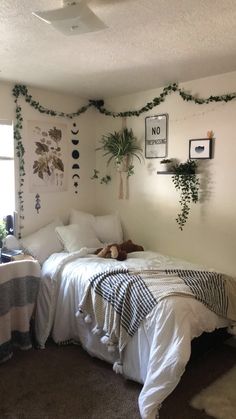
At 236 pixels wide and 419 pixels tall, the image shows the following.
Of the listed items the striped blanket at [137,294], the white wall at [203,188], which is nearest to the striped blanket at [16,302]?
the striped blanket at [137,294]

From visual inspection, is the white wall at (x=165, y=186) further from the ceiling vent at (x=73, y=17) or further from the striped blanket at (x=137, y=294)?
the ceiling vent at (x=73, y=17)

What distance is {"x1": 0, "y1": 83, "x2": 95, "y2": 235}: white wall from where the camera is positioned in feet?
12.2

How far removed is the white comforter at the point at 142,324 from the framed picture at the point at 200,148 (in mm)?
1034

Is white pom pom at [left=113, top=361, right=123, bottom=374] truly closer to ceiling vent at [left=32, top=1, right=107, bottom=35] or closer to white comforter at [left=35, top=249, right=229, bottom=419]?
white comforter at [left=35, top=249, right=229, bottom=419]

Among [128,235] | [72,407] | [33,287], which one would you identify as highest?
[128,235]

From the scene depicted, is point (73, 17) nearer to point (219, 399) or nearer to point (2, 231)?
point (2, 231)

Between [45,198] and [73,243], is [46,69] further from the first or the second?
[73,243]

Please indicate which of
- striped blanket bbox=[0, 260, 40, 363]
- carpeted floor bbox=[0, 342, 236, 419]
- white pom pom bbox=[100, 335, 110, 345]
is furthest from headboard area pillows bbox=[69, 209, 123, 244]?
white pom pom bbox=[100, 335, 110, 345]

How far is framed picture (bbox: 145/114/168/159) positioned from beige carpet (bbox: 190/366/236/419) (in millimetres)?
2200

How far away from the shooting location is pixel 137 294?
2625 millimetres

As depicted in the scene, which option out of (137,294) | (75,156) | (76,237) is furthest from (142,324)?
(75,156)

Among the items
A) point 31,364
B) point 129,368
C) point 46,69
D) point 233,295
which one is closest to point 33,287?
point 31,364

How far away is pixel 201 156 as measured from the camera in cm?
342

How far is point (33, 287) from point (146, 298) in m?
1.12
